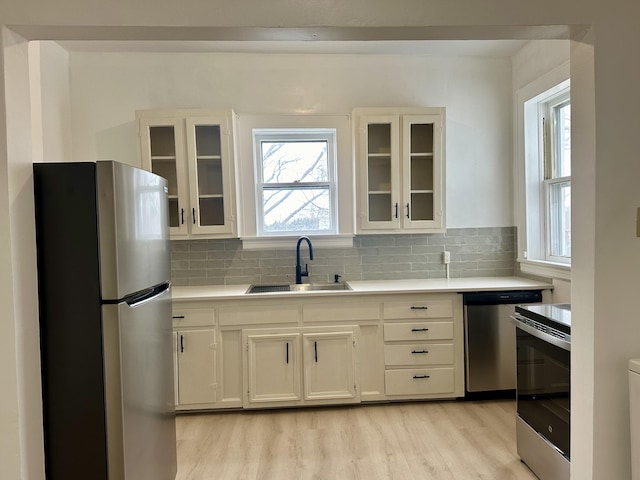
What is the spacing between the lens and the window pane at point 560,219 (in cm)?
293

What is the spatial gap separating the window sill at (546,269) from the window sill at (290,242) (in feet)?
4.72

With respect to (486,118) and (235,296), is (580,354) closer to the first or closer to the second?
(235,296)

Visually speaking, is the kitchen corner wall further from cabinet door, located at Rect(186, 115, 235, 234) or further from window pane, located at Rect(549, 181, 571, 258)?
window pane, located at Rect(549, 181, 571, 258)

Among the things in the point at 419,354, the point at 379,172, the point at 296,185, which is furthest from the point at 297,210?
the point at 419,354

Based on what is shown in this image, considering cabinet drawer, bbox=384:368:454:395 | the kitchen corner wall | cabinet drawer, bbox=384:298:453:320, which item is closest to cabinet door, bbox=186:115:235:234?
the kitchen corner wall

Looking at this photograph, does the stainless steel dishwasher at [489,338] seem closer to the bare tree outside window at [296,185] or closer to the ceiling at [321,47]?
the bare tree outside window at [296,185]

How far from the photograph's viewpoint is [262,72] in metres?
3.24

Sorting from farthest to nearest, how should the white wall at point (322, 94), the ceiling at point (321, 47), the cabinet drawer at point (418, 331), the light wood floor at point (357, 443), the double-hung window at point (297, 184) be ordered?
the double-hung window at point (297, 184) < the white wall at point (322, 94) < the ceiling at point (321, 47) < the cabinet drawer at point (418, 331) < the light wood floor at point (357, 443)

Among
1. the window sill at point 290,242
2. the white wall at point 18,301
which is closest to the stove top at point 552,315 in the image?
the window sill at point 290,242

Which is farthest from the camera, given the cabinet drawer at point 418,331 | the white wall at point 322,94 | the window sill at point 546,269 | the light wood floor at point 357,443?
the white wall at point 322,94

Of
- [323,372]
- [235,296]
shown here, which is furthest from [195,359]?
[323,372]

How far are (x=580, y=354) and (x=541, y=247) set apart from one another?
6.10 feet

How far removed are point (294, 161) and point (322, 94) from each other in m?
0.60

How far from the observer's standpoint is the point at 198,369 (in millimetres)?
2771
